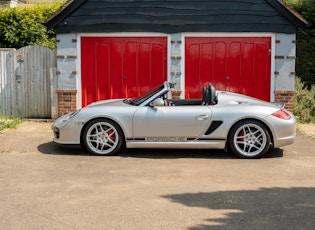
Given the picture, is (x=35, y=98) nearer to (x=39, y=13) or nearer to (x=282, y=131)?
(x=39, y=13)

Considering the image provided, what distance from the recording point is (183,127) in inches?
328

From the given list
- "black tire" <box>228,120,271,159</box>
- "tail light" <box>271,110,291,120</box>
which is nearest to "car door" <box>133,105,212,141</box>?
"black tire" <box>228,120,271,159</box>

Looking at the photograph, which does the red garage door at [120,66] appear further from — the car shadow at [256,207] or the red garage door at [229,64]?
the car shadow at [256,207]

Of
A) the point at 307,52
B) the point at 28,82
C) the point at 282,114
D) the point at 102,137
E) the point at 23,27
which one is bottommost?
the point at 102,137

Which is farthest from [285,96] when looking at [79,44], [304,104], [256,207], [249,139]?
[256,207]

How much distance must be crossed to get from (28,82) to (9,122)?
54.7 inches

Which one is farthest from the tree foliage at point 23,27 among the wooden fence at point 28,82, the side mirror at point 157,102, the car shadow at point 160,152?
the side mirror at point 157,102

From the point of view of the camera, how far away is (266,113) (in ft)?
27.3

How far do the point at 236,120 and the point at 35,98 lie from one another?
20.3 feet

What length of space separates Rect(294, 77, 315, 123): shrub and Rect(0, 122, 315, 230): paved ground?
356 cm

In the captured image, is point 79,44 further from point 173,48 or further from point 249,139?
point 249,139

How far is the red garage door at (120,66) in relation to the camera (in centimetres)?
1235

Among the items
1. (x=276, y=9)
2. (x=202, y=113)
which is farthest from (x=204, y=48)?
(x=202, y=113)

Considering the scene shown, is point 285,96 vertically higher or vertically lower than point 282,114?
higher
